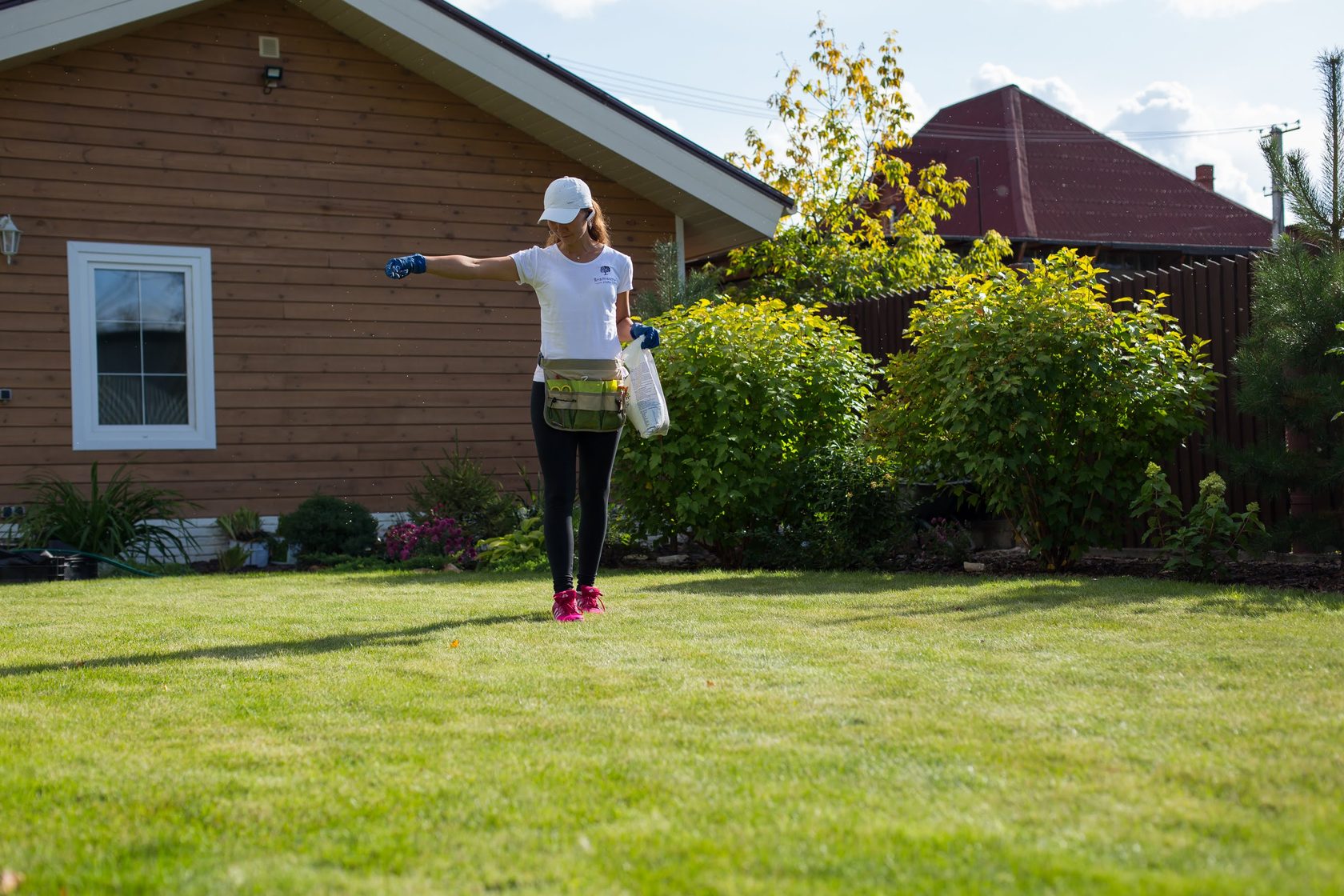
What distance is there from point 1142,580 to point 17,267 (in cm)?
792

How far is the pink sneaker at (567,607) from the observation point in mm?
5055

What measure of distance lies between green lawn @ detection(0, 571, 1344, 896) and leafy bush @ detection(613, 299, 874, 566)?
3.00 metres

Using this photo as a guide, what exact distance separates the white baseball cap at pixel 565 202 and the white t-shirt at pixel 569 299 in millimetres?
148

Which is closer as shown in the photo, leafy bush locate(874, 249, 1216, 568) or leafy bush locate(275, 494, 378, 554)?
leafy bush locate(874, 249, 1216, 568)

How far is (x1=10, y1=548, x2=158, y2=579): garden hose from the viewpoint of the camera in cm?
805

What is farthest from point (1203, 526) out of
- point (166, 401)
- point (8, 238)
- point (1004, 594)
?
point (8, 238)

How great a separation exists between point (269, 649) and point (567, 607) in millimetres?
1183

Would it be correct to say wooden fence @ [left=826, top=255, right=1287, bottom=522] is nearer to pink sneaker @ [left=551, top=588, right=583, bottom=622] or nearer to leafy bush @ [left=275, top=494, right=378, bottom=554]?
pink sneaker @ [left=551, top=588, right=583, bottom=622]

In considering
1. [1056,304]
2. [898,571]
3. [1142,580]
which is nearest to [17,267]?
[898,571]

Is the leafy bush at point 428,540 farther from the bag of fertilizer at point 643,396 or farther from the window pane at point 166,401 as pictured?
the bag of fertilizer at point 643,396

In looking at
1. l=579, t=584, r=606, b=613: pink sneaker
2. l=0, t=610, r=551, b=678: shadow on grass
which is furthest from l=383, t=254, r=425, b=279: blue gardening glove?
l=579, t=584, r=606, b=613: pink sneaker

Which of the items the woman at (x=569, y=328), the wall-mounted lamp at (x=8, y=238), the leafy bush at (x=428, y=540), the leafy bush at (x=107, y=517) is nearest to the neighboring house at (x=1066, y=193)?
the leafy bush at (x=428, y=540)

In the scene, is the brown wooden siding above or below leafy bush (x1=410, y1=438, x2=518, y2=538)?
above

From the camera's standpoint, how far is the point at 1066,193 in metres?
29.0
